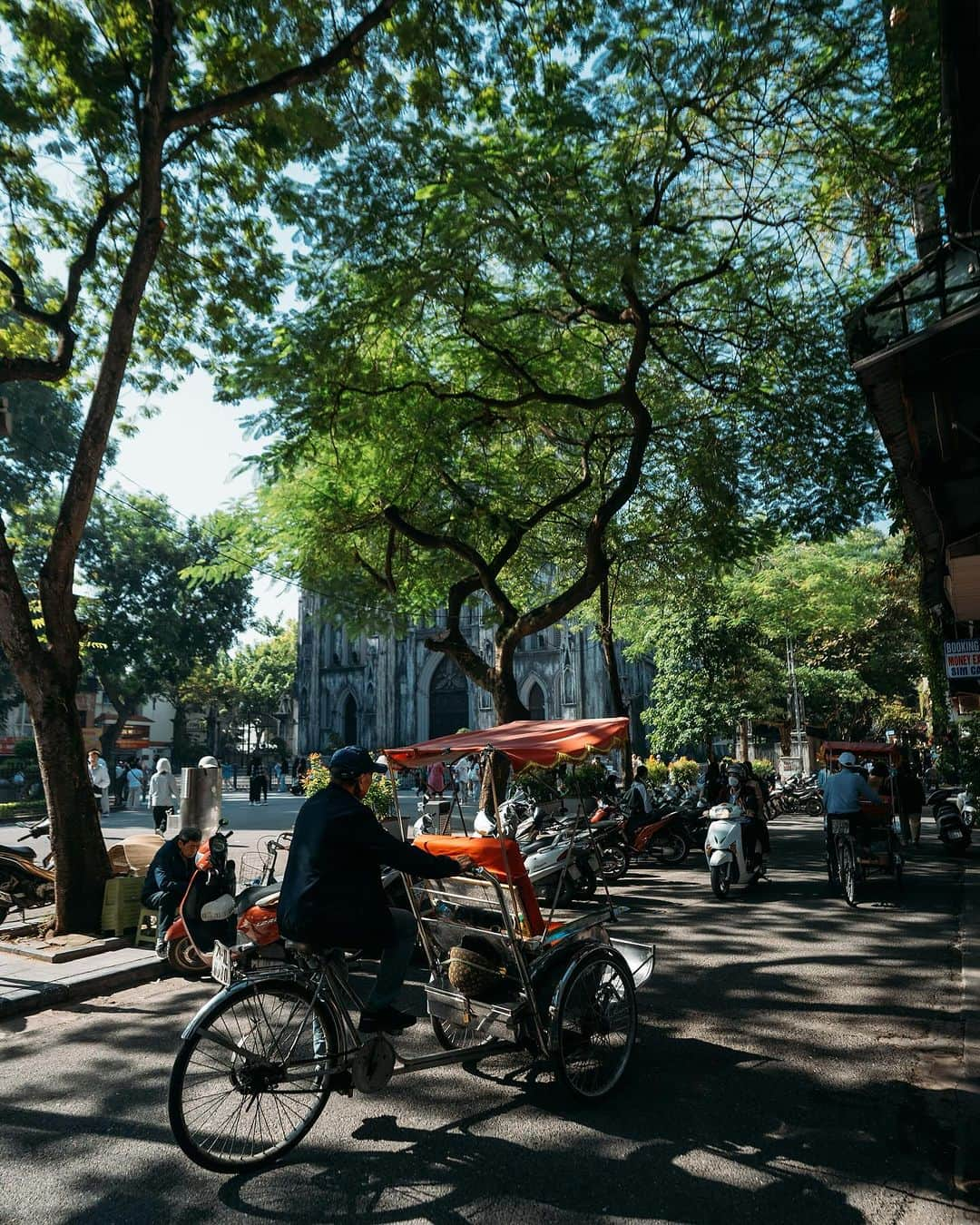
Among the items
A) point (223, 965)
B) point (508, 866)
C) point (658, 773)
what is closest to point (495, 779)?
point (508, 866)

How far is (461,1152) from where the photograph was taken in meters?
3.87

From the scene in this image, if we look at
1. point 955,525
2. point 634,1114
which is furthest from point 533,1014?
point 955,525

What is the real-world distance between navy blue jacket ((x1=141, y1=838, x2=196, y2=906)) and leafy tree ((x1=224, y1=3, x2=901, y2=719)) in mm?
6345

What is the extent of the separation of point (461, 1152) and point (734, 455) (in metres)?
12.9

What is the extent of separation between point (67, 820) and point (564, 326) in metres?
9.27

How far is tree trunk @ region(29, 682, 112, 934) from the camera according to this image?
8195 mm

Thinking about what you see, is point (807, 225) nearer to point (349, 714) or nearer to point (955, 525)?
point (955, 525)

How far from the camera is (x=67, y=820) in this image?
8.22m

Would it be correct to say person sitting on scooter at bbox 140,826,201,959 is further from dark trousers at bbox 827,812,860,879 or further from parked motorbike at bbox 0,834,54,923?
dark trousers at bbox 827,812,860,879

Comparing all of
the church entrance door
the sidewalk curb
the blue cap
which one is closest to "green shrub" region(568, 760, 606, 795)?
the sidewalk curb

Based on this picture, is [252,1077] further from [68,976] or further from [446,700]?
[446,700]

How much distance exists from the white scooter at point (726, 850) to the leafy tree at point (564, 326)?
4159 millimetres

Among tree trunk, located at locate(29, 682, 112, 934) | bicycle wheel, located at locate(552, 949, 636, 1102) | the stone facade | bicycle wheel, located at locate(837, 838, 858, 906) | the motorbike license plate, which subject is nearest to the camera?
bicycle wheel, located at locate(552, 949, 636, 1102)

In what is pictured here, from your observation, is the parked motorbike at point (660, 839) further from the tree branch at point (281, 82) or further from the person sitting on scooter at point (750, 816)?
the tree branch at point (281, 82)
